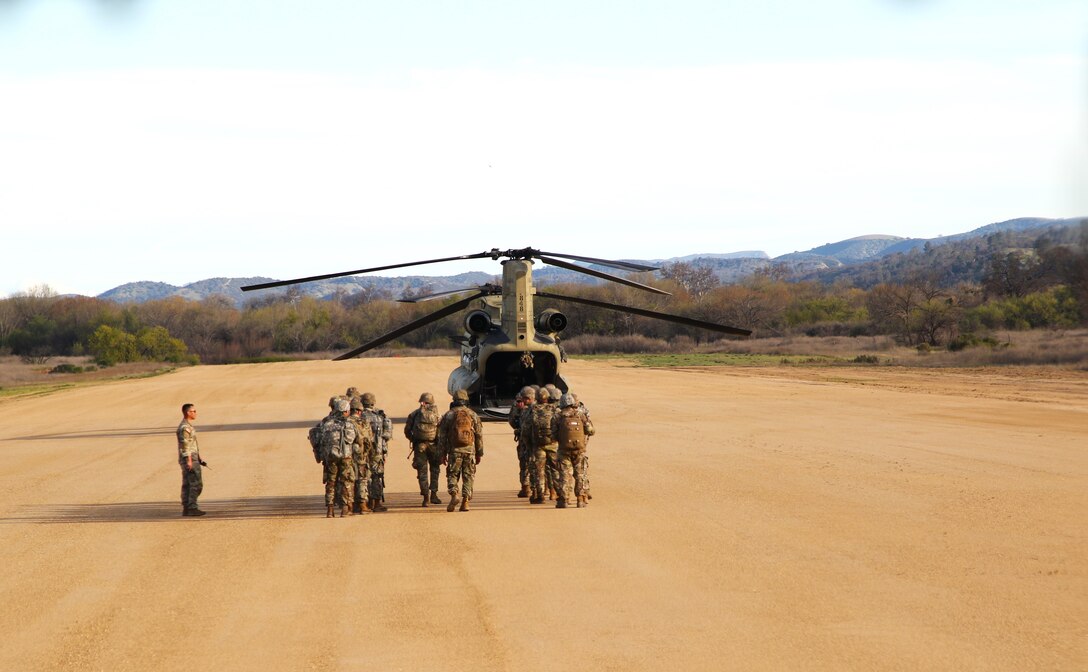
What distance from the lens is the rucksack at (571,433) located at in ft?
44.7

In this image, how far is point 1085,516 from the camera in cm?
1270

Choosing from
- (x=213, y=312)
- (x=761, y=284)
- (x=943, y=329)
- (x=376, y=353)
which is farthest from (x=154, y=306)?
(x=943, y=329)

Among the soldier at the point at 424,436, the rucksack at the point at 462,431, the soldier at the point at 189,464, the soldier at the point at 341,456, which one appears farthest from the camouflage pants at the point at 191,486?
the rucksack at the point at 462,431

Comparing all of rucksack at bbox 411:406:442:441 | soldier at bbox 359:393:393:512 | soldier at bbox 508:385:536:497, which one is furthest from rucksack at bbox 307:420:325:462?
soldier at bbox 508:385:536:497

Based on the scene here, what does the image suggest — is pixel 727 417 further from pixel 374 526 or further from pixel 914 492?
pixel 374 526

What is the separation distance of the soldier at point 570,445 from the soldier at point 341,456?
269cm

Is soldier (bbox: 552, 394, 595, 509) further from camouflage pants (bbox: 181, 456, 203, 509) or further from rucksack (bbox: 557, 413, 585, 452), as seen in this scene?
camouflage pants (bbox: 181, 456, 203, 509)

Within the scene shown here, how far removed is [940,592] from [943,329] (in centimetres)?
5813

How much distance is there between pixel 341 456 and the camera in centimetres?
1304

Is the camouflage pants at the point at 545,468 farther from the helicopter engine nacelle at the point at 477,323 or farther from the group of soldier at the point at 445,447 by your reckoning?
the helicopter engine nacelle at the point at 477,323

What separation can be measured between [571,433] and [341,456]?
10.00ft

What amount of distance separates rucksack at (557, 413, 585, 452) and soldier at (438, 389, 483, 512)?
1.10 metres

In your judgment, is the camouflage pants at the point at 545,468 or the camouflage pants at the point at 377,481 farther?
the camouflage pants at the point at 545,468

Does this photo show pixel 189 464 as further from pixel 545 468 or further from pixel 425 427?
pixel 545 468
